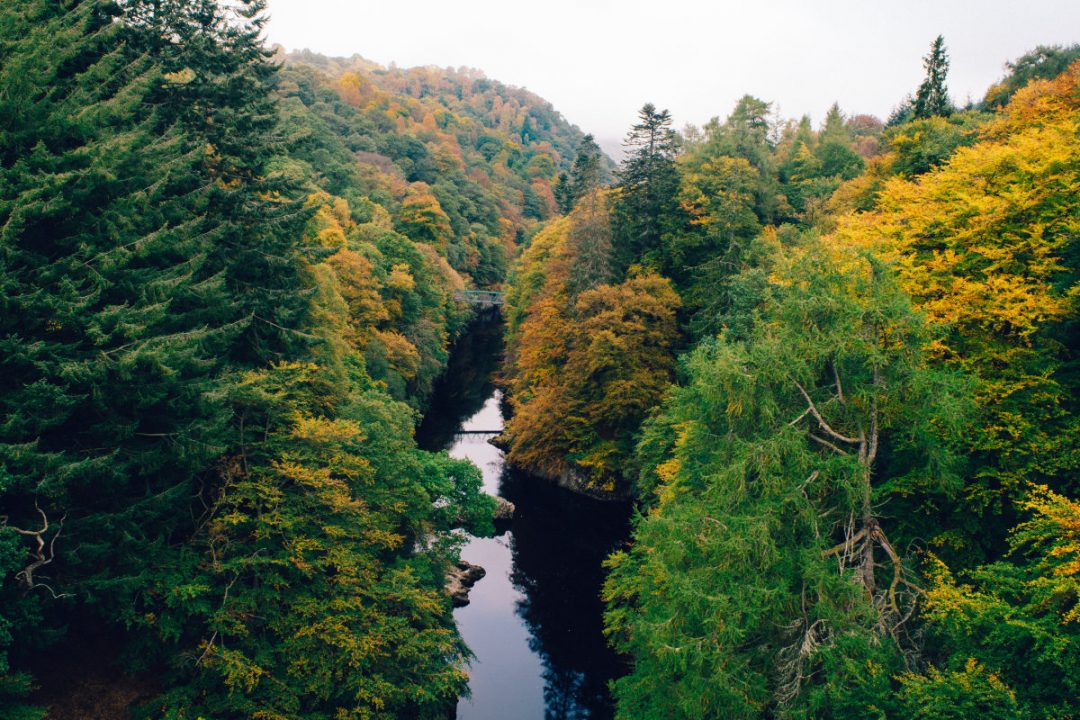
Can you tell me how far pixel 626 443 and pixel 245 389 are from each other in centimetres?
2042

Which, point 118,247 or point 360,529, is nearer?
point 118,247

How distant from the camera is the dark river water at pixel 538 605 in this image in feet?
64.7

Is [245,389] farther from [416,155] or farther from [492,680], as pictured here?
[416,155]

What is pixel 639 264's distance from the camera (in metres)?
34.8

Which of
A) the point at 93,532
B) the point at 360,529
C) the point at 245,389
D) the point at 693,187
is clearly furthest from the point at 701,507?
the point at 693,187

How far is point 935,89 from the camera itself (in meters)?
40.5

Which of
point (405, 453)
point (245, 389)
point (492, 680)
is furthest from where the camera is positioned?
point (492, 680)

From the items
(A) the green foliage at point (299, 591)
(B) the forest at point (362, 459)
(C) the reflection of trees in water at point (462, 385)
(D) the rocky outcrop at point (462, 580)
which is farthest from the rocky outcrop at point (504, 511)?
(A) the green foliage at point (299, 591)

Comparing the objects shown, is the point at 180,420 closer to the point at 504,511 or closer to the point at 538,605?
the point at 538,605

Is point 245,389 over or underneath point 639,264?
underneath

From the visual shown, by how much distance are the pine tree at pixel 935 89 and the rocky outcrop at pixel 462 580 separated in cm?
4198

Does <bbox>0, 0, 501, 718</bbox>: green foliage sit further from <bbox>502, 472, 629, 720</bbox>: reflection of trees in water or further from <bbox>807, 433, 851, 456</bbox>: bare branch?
<bbox>807, 433, 851, 456</bbox>: bare branch

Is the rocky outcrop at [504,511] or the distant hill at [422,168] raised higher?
the distant hill at [422,168]

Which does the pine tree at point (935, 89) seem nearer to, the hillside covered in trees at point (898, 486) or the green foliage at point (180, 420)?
the hillside covered in trees at point (898, 486)
